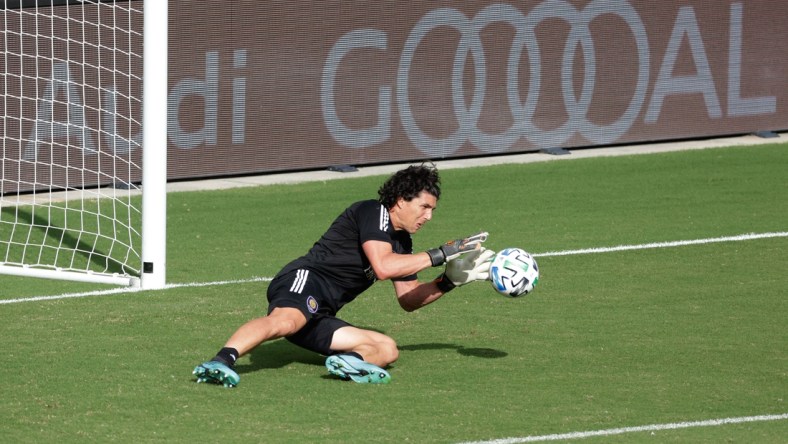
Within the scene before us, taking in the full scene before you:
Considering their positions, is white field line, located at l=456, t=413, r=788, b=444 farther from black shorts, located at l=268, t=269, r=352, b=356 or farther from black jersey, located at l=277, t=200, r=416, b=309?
black jersey, located at l=277, t=200, r=416, b=309

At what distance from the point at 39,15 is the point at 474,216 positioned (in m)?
5.04

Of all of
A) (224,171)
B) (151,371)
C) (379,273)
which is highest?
(379,273)

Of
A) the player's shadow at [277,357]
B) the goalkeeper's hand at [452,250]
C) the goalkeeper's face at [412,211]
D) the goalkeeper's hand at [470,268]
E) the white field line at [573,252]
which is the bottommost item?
the white field line at [573,252]

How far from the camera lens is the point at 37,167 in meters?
15.0

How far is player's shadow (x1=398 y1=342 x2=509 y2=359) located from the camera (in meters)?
9.70

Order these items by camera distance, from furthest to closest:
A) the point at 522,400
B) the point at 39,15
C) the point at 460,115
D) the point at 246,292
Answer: the point at 460,115, the point at 39,15, the point at 246,292, the point at 522,400

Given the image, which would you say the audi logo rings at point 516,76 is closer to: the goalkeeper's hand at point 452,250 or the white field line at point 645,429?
the goalkeeper's hand at point 452,250

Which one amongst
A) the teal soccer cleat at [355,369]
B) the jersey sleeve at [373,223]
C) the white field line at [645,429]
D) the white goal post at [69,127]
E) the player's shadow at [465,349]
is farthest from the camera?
the white goal post at [69,127]

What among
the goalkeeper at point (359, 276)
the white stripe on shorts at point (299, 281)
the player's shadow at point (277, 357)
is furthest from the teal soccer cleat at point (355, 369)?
the player's shadow at point (277, 357)

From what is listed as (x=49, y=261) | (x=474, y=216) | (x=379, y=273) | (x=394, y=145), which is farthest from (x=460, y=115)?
(x=379, y=273)

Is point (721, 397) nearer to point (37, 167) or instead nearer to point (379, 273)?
point (379, 273)

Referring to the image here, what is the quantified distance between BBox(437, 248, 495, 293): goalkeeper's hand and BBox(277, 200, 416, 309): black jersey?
13.9 inches

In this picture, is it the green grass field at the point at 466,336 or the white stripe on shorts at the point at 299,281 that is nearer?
the green grass field at the point at 466,336

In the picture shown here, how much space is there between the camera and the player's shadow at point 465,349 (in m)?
9.70
